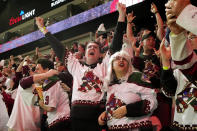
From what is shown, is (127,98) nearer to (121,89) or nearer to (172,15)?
(121,89)

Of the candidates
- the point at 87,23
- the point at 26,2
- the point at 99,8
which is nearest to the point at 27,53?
the point at 26,2

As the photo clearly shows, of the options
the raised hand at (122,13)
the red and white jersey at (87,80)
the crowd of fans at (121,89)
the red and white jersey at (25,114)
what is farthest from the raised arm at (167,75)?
the red and white jersey at (25,114)

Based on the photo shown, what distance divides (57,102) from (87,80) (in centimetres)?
59

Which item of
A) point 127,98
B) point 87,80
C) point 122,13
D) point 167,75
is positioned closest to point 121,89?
point 127,98

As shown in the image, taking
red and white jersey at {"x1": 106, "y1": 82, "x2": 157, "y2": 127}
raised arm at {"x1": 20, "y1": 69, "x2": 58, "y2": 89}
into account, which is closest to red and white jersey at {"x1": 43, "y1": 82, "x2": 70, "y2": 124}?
raised arm at {"x1": 20, "y1": 69, "x2": 58, "y2": 89}

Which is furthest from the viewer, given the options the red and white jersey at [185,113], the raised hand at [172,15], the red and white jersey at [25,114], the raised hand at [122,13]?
the red and white jersey at [25,114]

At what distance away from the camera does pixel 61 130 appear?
273 centimetres

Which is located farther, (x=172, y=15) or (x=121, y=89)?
(x=121, y=89)

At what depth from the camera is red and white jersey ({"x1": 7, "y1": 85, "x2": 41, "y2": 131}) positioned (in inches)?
127

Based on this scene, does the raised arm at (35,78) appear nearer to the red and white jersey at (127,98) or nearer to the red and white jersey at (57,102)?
the red and white jersey at (57,102)

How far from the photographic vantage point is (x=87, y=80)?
8.25 ft

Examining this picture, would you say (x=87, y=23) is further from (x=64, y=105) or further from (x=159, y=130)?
(x=159, y=130)

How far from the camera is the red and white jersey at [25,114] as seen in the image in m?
3.23

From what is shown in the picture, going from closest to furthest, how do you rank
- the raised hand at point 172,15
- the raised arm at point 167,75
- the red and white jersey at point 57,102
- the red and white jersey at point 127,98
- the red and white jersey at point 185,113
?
1. the raised hand at point 172,15
2. the red and white jersey at point 185,113
3. the raised arm at point 167,75
4. the red and white jersey at point 127,98
5. the red and white jersey at point 57,102
